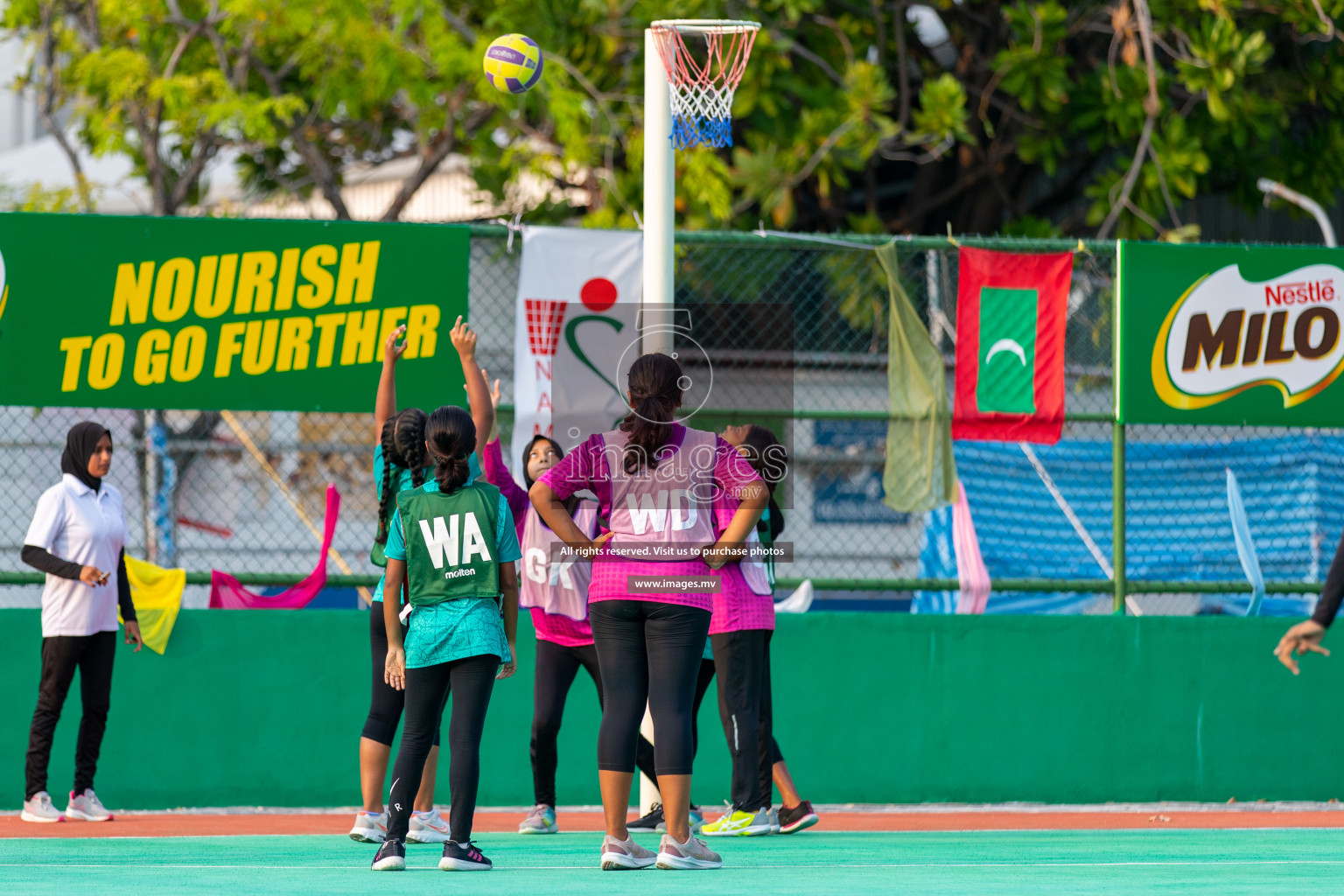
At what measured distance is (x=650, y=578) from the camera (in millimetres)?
6129

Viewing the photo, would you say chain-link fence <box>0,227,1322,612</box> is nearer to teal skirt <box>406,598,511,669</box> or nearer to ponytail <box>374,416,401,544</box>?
ponytail <box>374,416,401,544</box>

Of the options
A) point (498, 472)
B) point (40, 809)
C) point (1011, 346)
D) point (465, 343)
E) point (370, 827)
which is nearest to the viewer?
point (465, 343)

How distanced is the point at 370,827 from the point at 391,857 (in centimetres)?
112

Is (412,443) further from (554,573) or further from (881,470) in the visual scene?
(881,470)

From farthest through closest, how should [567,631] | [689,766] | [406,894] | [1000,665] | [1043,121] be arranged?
1. [1043,121]
2. [1000,665]
3. [567,631]
4. [689,766]
5. [406,894]

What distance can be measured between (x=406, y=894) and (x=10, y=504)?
537 centimetres

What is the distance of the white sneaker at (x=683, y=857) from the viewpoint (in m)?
6.20

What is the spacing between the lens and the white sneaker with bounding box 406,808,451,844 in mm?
7340

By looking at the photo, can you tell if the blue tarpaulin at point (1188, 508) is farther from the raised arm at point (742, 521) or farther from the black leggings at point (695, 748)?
the raised arm at point (742, 521)

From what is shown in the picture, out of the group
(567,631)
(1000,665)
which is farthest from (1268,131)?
(567,631)

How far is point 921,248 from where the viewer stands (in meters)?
9.52

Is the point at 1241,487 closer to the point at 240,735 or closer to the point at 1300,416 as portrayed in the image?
the point at 1300,416

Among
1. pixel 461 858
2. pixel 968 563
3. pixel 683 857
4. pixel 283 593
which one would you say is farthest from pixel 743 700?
pixel 283 593

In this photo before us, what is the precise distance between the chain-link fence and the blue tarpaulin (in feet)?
0.04
